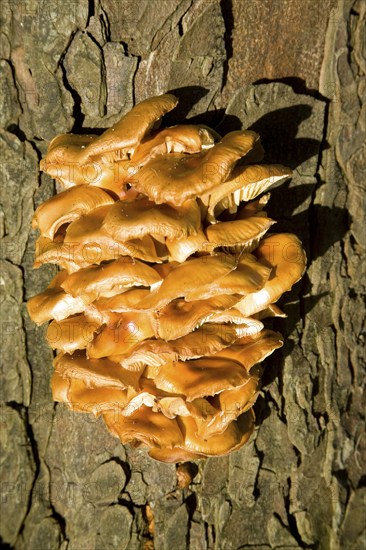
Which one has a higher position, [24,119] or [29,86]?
[29,86]

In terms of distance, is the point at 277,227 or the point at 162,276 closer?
the point at 162,276

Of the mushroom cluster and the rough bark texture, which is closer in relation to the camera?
the mushroom cluster

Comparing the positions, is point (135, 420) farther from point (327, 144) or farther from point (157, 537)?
point (327, 144)


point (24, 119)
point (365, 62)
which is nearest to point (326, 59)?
point (365, 62)

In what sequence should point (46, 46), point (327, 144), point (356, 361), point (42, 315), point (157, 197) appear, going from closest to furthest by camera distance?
point (157, 197) → point (42, 315) → point (46, 46) → point (327, 144) → point (356, 361)
